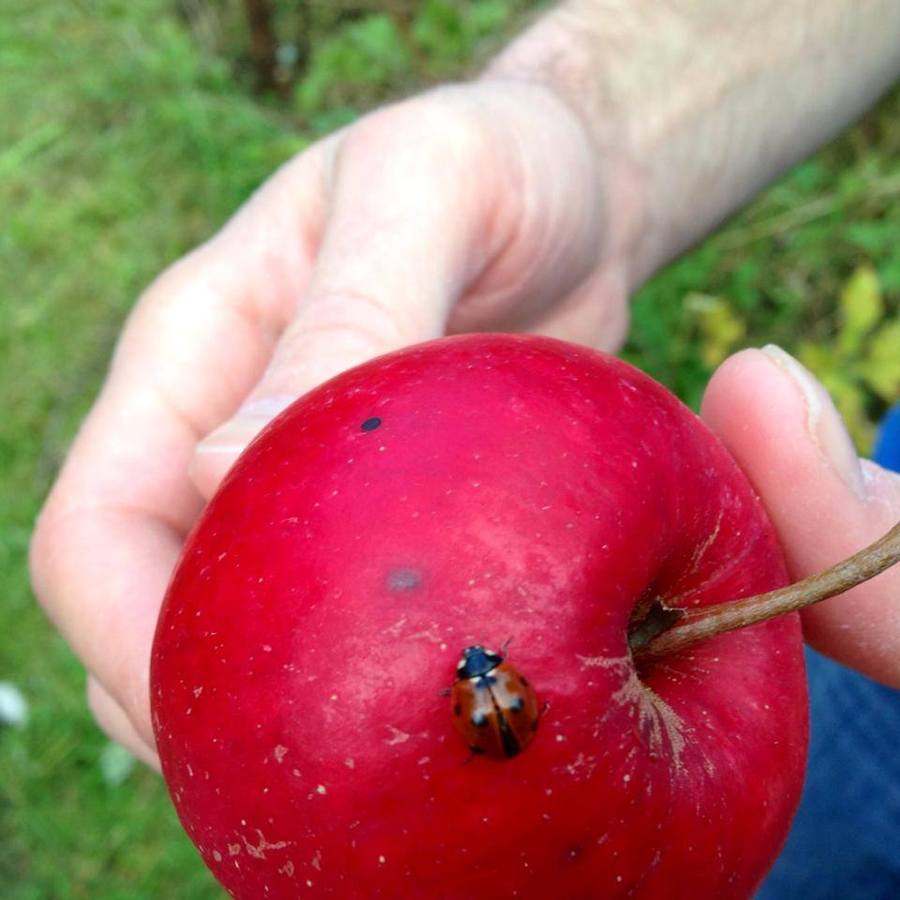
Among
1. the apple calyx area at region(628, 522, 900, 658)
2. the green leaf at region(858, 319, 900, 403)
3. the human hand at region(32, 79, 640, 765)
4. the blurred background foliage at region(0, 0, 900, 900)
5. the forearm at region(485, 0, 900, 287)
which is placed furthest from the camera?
the blurred background foliage at region(0, 0, 900, 900)

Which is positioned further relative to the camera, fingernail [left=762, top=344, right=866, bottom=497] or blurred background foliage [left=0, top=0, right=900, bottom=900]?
blurred background foliage [left=0, top=0, right=900, bottom=900]

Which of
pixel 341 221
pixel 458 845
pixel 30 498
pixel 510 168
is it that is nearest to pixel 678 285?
pixel 510 168

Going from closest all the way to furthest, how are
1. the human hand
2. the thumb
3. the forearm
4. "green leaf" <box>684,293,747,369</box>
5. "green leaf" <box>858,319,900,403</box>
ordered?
the thumb
the human hand
the forearm
"green leaf" <box>858,319,900,403</box>
"green leaf" <box>684,293,747,369</box>

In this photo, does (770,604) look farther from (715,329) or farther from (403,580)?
(715,329)

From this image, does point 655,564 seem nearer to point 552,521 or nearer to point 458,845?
point 552,521

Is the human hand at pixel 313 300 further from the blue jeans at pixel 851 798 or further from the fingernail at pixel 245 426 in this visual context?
the blue jeans at pixel 851 798

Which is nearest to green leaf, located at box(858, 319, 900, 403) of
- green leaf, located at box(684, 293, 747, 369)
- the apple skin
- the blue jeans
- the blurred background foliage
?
the blurred background foliage

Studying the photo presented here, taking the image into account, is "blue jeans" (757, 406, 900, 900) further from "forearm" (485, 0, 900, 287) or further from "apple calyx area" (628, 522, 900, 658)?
"apple calyx area" (628, 522, 900, 658)
